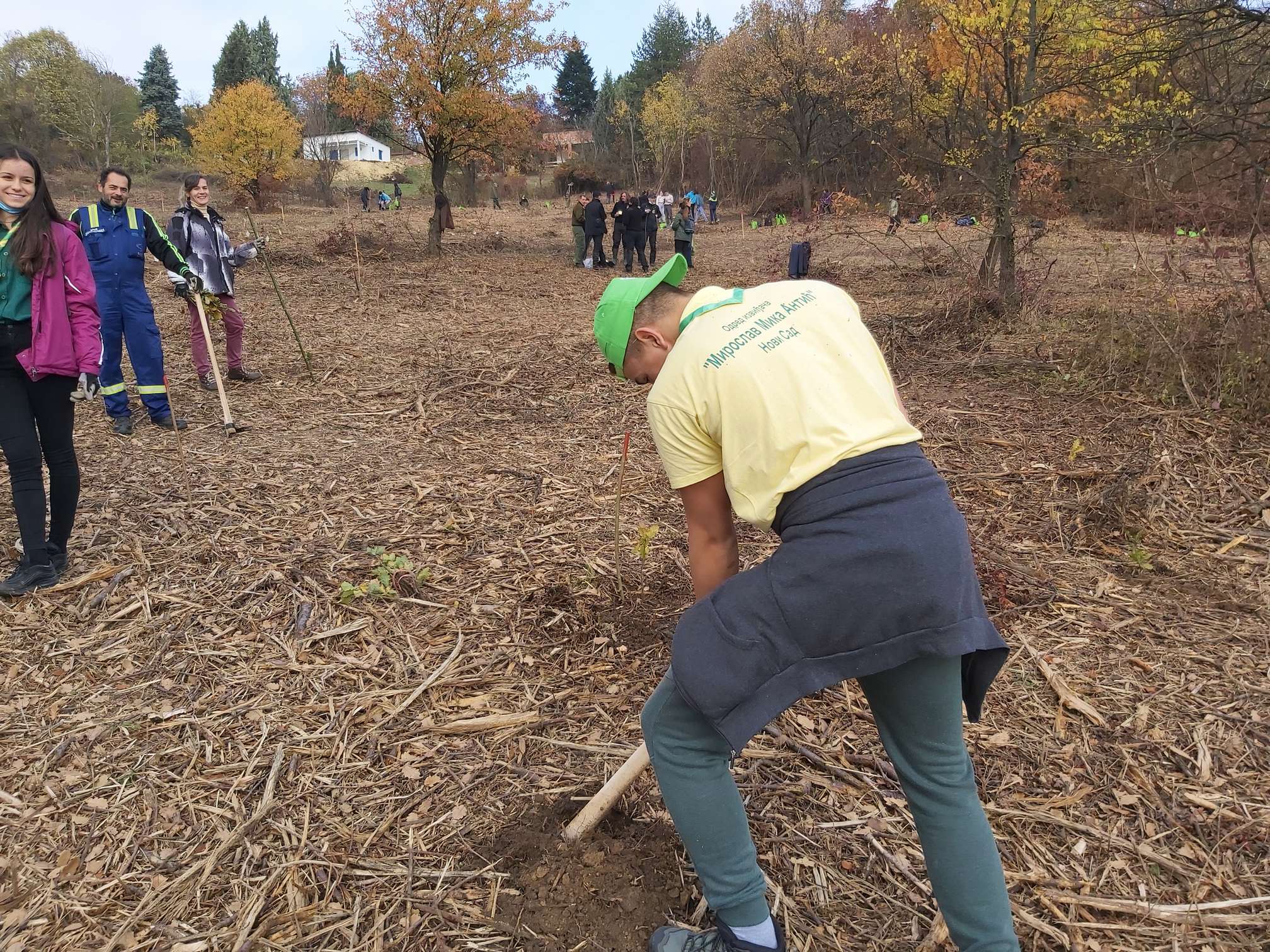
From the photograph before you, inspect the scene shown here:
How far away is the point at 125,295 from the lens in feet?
19.2

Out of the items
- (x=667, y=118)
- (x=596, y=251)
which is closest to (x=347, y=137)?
(x=667, y=118)

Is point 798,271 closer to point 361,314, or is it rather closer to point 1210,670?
point 361,314

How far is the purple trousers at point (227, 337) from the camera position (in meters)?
6.93

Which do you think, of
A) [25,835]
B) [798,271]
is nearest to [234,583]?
[25,835]

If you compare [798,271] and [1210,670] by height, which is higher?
[798,271]

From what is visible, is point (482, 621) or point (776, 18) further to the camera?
point (776, 18)

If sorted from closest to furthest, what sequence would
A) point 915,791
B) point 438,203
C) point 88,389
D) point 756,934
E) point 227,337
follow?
point 915,791 < point 756,934 < point 88,389 < point 227,337 < point 438,203

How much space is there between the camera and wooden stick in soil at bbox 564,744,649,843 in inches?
84.0

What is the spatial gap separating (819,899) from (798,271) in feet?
38.8

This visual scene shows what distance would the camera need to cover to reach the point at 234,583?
371cm

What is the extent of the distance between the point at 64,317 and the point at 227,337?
3971 mm

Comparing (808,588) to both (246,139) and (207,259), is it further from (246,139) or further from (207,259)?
(246,139)

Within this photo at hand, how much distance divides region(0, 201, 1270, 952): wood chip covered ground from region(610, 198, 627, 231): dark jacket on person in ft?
35.0

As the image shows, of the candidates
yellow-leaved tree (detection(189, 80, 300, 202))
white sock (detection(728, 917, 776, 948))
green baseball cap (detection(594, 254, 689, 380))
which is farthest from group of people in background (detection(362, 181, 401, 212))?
white sock (detection(728, 917, 776, 948))
